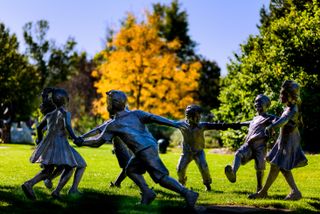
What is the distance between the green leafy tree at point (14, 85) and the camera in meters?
40.2

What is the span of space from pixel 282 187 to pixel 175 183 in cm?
543

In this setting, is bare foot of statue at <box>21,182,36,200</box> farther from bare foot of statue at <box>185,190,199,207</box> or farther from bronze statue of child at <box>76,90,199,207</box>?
bare foot of statue at <box>185,190,199,207</box>

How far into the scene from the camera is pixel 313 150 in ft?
80.9

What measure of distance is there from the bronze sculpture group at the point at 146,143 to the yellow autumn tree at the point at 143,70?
23.6 meters

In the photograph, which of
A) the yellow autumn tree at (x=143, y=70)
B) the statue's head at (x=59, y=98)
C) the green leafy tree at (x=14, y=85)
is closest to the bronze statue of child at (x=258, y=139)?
the statue's head at (x=59, y=98)

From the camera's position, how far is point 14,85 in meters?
40.6

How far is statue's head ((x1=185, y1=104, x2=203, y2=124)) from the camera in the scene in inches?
412

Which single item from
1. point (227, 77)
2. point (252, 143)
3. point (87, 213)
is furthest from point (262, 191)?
point (227, 77)

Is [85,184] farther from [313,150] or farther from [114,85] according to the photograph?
[114,85]

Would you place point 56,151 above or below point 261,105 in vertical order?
below

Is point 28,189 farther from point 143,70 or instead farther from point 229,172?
point 143,70

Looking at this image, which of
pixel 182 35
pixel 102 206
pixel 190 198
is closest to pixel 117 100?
pixel 102 206

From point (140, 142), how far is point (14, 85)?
34.5m

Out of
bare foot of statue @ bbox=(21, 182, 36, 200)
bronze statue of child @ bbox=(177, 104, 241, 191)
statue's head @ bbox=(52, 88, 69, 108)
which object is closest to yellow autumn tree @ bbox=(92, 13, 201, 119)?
bronze statue of child @ bbox=(177, 104, 241, 191)
